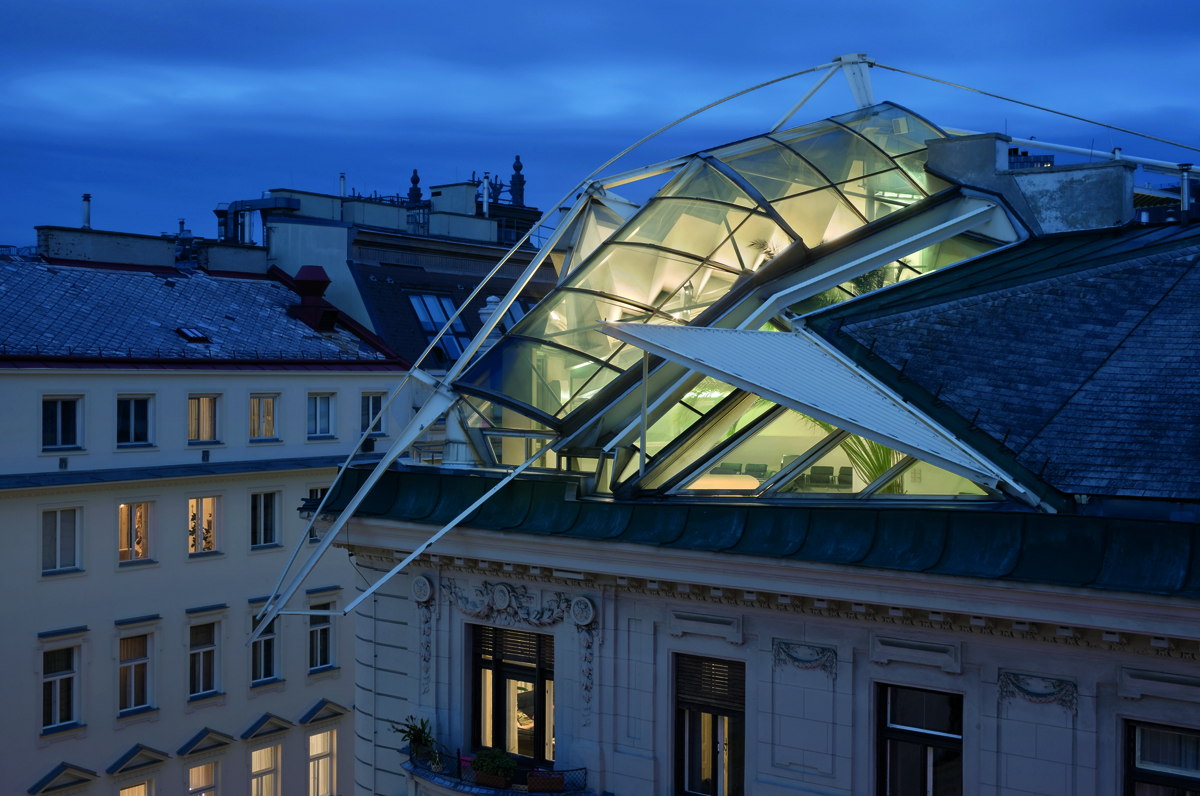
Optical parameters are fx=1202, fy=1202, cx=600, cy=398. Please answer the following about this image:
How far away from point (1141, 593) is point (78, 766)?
37361 mm

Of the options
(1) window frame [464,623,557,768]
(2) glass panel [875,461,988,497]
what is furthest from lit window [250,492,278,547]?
(2) glass panel [875,461,988,497]

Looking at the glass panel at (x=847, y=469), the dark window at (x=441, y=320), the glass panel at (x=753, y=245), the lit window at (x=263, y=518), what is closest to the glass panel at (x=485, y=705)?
the glass panel at (x=847, y=469)

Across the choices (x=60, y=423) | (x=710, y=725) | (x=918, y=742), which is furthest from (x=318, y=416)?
(x=918, y=742)

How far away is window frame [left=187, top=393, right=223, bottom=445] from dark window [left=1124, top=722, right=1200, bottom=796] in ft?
120

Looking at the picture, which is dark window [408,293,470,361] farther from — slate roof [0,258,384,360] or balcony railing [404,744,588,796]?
balcony railing [404,744,588,796]

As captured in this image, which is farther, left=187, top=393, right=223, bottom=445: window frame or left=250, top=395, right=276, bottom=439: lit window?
left=250, top=395, right=276, bottom=439: lit window

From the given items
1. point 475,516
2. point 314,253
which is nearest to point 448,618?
point 475,516

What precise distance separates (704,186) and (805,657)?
10.4 m

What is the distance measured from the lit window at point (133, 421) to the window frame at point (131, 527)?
2232 mm

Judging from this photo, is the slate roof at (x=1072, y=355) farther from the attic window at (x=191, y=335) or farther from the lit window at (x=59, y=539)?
the attic window at (x=191, y=335)

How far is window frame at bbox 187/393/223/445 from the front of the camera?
4509 cm

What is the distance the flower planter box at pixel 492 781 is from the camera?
72.6 ft

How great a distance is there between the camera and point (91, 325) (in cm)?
4366

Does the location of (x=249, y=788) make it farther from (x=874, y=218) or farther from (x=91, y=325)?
(x=874, y=218)
